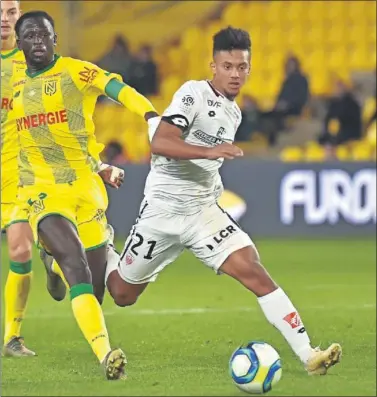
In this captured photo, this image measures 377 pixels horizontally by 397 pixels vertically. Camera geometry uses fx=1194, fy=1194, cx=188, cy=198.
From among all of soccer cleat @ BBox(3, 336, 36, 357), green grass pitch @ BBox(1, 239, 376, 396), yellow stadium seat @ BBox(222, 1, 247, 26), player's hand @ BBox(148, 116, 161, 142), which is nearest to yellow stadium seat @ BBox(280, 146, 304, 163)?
green grass pitch @ BBox(1, 239, 376, 396)

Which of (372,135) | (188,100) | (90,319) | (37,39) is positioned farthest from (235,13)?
(90,319)

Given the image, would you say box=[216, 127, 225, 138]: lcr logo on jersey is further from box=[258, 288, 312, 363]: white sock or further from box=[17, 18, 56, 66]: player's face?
box=[17, 18, 56, 66]: player's face

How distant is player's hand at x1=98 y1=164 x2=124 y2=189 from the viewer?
707 cm

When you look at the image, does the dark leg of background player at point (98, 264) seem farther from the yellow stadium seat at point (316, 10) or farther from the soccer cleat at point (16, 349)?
the yellow stadium seat at point (316, 10)

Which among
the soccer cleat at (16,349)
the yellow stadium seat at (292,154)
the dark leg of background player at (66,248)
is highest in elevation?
the dark leg of background player at (66,248)

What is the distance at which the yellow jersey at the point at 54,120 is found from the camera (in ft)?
22.9

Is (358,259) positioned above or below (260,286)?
below

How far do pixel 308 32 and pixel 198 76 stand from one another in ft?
6.56

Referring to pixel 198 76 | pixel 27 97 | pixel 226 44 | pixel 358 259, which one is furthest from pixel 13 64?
pixel 198 76

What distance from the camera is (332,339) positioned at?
813 centimetres

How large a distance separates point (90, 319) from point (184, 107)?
1.23 metres

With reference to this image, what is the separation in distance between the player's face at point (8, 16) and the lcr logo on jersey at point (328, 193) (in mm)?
8106

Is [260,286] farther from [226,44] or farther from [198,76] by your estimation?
[198,76]

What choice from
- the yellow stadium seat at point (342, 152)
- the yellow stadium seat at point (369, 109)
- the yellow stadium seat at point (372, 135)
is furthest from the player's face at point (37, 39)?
the yellow stadium seat at point (369, 109)
